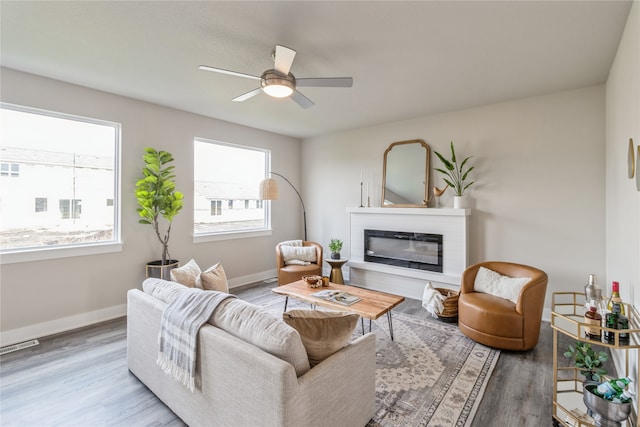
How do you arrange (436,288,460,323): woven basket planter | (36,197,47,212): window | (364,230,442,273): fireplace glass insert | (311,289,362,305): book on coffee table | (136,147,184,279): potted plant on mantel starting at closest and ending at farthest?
(311,289,362,305): book on coffee table → (36,197,47,212): window → (436,288,460,323): woven basket planter → (136,147,184,279): potted plant on mantel → (364,230,442,273): fireplace glass insert

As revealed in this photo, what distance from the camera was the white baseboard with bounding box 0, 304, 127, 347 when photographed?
294cm

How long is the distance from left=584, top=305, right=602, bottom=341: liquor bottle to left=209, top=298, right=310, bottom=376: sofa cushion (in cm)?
165

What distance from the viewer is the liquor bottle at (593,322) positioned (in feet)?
5.52

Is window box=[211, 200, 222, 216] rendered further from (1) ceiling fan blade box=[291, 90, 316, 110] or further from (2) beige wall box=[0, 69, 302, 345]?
(1) ceiling fan blade box=[291, 90, 316, 110]

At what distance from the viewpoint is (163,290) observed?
216 cm

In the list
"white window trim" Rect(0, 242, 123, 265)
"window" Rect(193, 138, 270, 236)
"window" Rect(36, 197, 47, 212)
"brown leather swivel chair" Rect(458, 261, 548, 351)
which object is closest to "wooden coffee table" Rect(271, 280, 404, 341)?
"brown leather swivel chair" Rect(458, 261, 548, 351)

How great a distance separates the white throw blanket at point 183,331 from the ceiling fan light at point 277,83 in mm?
1678

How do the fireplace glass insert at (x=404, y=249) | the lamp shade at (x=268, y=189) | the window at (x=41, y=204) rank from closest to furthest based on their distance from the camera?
1. the window at (x=41, y=204)
2. the fireplace glass insert at (x=404, y=249)
3. the lamp shade at (x=268, y=189)

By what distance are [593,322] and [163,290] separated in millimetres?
2770

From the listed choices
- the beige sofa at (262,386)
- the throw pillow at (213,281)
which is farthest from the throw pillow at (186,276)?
the beige sofa at (262,386)

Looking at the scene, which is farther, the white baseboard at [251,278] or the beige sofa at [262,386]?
the white baseboard at [251,278]

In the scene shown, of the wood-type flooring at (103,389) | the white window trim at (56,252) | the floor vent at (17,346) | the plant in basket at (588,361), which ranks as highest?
the white window trim at (56,252)

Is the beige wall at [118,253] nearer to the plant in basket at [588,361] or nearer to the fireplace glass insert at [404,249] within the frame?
the fireplace glass insert at [404,249]

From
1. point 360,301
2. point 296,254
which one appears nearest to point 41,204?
point 296,254
